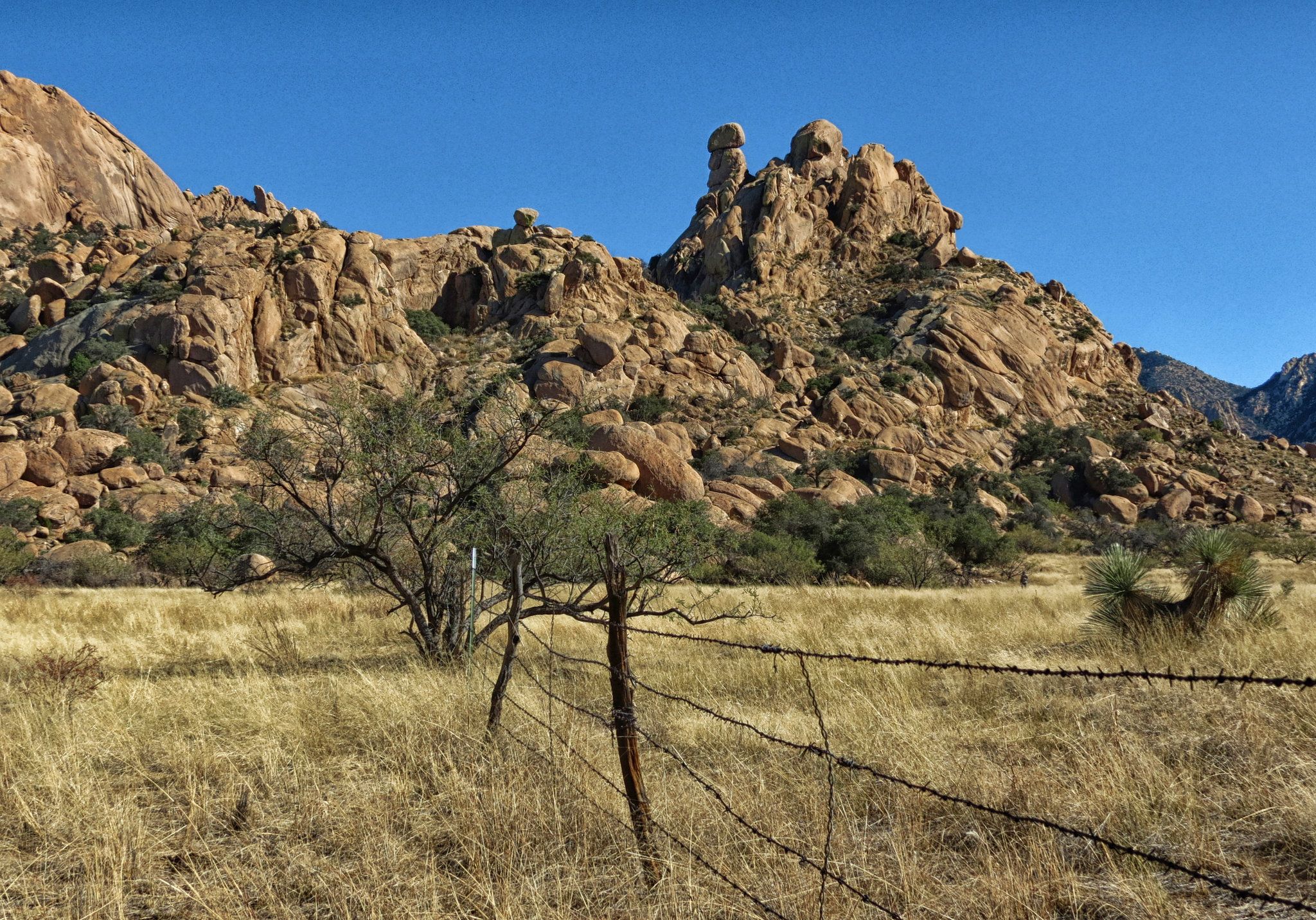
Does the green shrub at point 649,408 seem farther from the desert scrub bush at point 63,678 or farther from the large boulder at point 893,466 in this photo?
the desert scrub bush at point 63,678

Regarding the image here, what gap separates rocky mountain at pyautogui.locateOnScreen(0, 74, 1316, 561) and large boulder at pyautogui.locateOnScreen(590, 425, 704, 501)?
0.12 meters

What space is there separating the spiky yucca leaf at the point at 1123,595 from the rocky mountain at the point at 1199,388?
466ft

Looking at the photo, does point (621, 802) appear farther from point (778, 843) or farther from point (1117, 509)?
point (1117, 509)

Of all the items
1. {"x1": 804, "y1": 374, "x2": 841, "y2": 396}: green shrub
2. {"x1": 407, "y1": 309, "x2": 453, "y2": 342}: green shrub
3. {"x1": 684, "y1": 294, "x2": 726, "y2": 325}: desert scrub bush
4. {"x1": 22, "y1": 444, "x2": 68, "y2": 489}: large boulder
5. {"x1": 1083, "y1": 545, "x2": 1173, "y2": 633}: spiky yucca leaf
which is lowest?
{"x1": 1083, "y1": 545, "x2": 1173, "y2": 633}: spiky yucca leaf

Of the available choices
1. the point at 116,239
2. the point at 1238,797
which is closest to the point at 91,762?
the point at 1238,797

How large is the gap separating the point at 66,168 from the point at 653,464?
6735cm

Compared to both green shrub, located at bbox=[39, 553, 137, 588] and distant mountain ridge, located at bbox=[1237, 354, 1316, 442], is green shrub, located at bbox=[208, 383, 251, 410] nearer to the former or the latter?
green shrub, located at bbox=[39, 553, 137, 588]

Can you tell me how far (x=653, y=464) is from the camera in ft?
107

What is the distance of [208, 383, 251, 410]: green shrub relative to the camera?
3959 centimetres

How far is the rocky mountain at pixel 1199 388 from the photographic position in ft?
431

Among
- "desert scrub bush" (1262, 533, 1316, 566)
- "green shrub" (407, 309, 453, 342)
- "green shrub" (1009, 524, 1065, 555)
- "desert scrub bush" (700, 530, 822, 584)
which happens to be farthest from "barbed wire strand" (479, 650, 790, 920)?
"green shrub" (407, 309, 453, 342)

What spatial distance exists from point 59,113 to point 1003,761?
90727 millimetres

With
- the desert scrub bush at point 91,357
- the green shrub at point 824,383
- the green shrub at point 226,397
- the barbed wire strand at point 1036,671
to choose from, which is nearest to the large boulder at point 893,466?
the green shrub at point 824,383

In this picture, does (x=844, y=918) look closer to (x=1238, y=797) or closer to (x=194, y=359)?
(x=1238, y=797)
